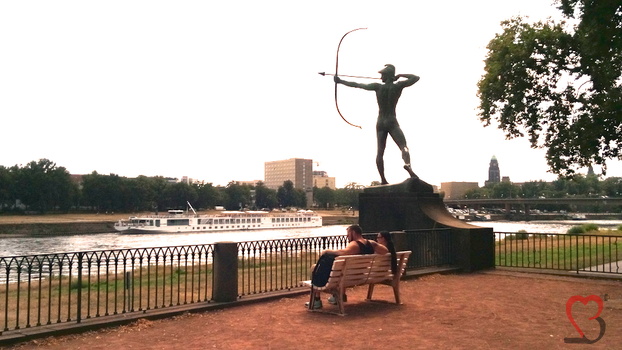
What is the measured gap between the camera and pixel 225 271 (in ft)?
31.4

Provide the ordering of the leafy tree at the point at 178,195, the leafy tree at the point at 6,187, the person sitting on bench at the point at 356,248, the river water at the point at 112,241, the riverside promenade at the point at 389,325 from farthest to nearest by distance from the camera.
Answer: the leafy tree at the point at 178,195 < the leafy tree at the point at 6,187 < the river water at the point at 112,241 < the person sitting on bench at the point at 356,248 < the riverside promenade at the point at 389,325

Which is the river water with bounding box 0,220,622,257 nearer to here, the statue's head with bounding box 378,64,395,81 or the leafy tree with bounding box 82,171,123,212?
the statue's head with bounding box 378,64,395,81

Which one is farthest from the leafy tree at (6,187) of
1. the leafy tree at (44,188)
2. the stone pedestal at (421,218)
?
the stone pedestal at (421,218)

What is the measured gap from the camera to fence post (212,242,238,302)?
948 centimetres

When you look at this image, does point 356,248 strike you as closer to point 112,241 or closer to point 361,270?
point 361,270

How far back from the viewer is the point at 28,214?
105 metres

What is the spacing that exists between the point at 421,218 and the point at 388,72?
4.22 meters

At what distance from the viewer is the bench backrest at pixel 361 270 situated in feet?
28.8

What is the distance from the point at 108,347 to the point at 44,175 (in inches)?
4263

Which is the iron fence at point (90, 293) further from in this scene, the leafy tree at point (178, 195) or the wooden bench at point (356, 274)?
the leafy tree at point (178, 195)

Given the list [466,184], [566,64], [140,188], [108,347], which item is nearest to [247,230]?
[140,188]

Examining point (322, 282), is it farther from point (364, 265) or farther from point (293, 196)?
point (293, 196)

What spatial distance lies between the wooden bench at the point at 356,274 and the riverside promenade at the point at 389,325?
38cm

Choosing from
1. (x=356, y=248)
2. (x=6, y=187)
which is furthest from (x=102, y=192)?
(x=356, y=248)
